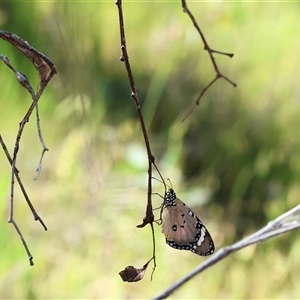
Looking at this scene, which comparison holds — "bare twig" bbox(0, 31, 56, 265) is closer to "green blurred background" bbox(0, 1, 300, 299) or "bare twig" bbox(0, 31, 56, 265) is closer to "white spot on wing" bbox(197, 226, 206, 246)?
"white spot on wing" bbox(197, 226, 206, 246)

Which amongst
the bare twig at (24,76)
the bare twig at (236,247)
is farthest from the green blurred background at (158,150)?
the bare twig at (24,76)

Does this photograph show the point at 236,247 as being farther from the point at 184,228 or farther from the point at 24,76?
the point at 24,76

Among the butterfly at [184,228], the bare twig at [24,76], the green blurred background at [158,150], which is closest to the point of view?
the bare twig at [24,76]

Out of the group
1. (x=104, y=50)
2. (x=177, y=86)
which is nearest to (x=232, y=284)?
(x=177, y=86)

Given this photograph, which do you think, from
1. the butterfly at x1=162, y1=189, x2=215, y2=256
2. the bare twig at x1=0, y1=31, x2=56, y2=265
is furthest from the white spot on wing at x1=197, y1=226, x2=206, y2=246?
the bare twig at x1=0, y1=31, x2=56, y2=265

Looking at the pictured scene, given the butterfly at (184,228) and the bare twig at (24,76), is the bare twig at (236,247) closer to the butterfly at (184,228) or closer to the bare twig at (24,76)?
the butterfly at (184,228)

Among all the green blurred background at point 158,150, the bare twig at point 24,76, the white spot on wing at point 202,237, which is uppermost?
the green blurred background at point 158,150

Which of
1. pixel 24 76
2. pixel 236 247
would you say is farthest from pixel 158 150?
pixel 24 76
